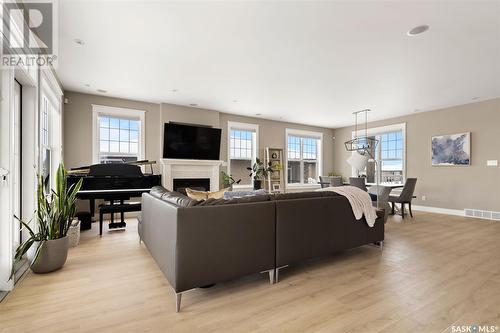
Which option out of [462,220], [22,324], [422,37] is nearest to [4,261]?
[22,324]

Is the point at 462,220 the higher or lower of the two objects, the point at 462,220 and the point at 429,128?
the lower

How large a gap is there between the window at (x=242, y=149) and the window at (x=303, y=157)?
1343 millimetres

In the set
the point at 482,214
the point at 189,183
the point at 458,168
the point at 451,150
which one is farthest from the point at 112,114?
the point at 482,214

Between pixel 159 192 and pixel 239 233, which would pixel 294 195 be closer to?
pixel 239 233

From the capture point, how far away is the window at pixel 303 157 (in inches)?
323

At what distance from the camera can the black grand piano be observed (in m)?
4.03

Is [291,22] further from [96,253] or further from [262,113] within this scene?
[262,113]

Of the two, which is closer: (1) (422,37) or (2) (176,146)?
(1) (422,37)

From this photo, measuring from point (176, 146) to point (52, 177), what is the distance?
7.72ft

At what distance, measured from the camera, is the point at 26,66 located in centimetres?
262

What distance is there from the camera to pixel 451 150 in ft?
19.7

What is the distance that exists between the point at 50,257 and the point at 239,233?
1.98 m

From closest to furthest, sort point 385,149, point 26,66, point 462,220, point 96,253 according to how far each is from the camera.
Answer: point 26,66
point 96,253
point 462,220
point 385,149

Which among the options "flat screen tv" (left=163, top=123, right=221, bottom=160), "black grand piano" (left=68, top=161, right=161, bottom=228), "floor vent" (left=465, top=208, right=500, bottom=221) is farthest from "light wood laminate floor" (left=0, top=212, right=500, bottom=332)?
"floor vent" (left=465, top=208, right=500, bottom=221)
